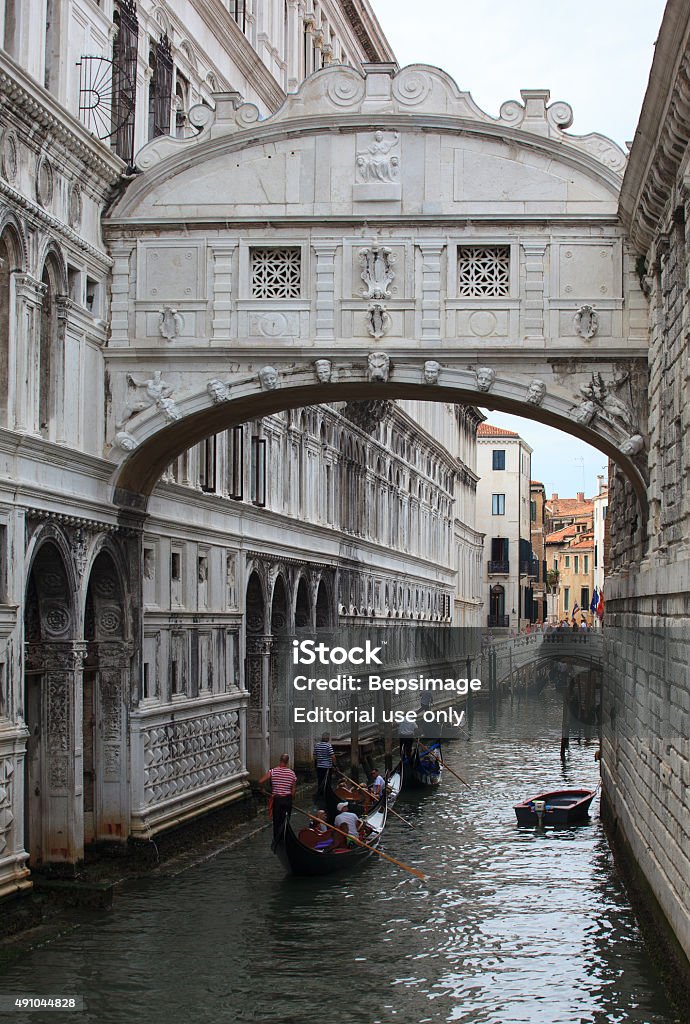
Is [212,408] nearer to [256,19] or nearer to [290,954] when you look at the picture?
[290,954]

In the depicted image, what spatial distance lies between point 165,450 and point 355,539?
46.0ft

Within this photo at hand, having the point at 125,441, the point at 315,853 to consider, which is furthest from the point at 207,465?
the point at 315,853

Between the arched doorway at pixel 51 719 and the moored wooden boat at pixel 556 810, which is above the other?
the arched doorway at pixel 51 719

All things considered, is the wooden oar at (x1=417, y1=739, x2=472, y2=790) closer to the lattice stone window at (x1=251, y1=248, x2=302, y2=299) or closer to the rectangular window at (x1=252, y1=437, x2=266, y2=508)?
the rectangular window at (x1=252, y1=437, x2=266, y2=508)

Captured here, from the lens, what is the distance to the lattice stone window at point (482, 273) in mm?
15523

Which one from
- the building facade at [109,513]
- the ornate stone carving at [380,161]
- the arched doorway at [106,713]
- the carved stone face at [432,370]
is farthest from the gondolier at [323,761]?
the ornate stone carving at [380,161]

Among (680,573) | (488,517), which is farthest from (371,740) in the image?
(488,517)

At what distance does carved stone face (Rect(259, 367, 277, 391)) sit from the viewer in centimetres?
1550

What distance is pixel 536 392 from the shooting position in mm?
15250

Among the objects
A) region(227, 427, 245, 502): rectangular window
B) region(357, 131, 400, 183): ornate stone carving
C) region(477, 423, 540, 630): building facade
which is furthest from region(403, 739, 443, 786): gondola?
region(477, 423, 540, 630): building facade

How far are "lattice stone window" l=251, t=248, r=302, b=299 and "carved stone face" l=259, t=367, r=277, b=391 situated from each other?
2.48 feet

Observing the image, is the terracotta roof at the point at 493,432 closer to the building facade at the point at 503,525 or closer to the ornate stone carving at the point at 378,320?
the building facade at the point at 503,525

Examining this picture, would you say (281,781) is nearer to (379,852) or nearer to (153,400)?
(379,852)

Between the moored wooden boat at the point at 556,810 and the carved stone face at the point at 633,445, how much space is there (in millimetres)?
7712
